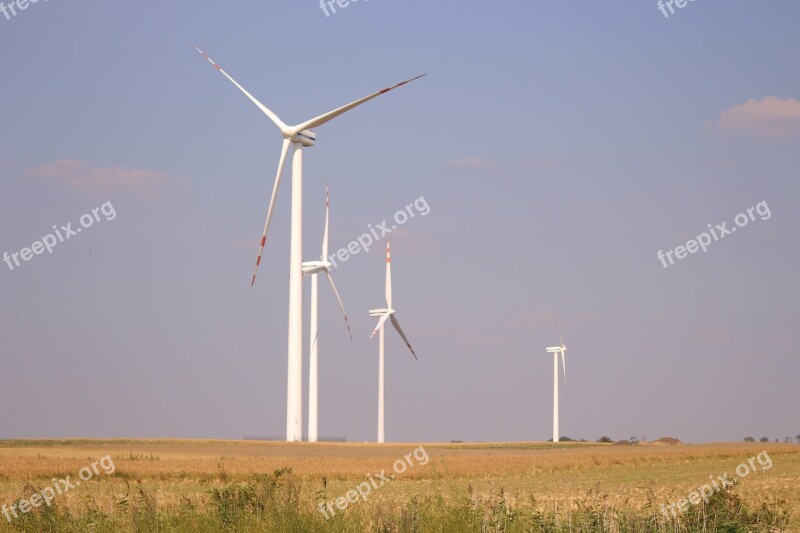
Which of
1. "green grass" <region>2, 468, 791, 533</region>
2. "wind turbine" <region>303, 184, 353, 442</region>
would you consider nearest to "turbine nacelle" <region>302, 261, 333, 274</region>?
"wind turbine" <region>303, 184, 353, 442</region>

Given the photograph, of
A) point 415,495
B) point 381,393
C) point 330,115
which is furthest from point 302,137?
point 415,495

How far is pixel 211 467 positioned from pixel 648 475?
81.0ft

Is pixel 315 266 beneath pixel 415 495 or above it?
above

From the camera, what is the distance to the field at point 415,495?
22047 mm

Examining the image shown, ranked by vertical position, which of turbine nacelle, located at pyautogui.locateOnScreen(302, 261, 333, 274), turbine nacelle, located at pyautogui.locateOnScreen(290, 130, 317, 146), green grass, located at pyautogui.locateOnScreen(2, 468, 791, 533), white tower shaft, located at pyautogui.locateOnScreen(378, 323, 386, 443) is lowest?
green grass, located at pyautogui.locateOnScreen(2, 468, 791, 533)

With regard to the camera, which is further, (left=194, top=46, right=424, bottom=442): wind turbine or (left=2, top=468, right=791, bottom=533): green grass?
(left=194, top=46, right=424, bottom=442): wind turbine

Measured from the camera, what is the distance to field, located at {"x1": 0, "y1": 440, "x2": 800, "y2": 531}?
2205 centimetres

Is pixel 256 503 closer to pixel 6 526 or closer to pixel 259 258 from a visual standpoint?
pixel 6 526

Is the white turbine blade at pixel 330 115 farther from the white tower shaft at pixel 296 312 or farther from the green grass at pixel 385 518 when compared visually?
the green grass at pixel 385 518

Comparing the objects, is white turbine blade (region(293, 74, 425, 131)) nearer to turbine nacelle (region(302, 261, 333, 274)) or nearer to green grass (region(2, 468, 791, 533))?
turbine nacelle (region(302, 261, 333, 274))

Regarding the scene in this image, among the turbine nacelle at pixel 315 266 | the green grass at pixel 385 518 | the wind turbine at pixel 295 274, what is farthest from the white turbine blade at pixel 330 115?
the green grass at pixel 385 518

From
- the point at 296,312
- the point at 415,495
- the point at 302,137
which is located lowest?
the point at 415,495

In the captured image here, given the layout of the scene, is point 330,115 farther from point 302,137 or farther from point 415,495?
point 415,495

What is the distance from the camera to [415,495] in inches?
1232
